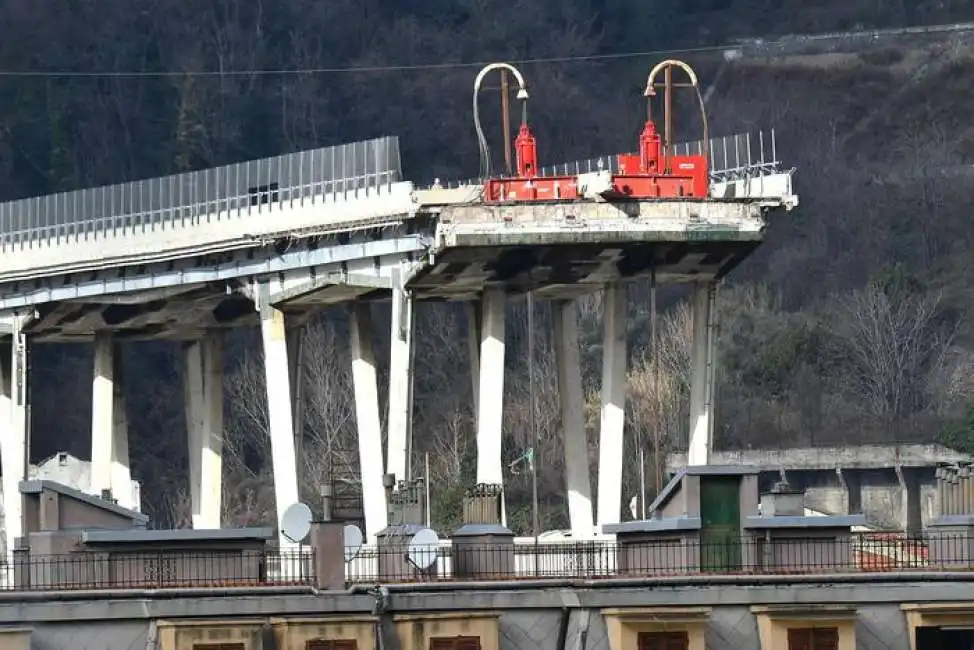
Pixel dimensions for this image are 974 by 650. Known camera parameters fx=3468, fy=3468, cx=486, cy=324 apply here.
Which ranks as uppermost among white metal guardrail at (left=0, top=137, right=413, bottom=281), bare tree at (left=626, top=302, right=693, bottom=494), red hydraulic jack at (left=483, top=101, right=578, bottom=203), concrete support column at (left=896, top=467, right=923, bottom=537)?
bare tree at (left=626, top=302, right=693, bottom=494)

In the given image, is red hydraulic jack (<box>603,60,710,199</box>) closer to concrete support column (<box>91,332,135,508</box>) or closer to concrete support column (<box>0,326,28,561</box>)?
concrete support column (<box>0,326,28,561</box>)

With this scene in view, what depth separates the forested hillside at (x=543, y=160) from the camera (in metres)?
144

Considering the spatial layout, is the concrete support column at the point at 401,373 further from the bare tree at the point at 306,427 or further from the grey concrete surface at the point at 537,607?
the bare tree at the point at 306,427

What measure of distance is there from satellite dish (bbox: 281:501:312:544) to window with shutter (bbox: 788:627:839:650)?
10.2 m

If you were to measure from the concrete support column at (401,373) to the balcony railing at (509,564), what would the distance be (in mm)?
20509

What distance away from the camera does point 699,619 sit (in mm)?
58938

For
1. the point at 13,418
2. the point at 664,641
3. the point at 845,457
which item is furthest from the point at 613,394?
the point at 845,457

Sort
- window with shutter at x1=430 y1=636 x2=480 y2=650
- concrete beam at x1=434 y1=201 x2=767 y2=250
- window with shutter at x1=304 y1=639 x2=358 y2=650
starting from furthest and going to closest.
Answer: concrete beam at x1=434 y1=201 x2=767 y2=250
window with shutter at x1=430 y1=636 x2=480 y2=650
window with shutter at x1=304 y1=639 x2=358 y2=650

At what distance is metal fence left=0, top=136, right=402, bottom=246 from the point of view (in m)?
89.6

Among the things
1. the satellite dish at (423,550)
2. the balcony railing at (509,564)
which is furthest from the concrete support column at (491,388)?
the balcony railing at (509,564)

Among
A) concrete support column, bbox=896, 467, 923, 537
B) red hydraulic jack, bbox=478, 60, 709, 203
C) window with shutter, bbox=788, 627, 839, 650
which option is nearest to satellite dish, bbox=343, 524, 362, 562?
window with shutter, bbox=788, 627, 839, 650

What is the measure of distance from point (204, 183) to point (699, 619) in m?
37.9

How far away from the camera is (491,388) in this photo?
8819 centimetres

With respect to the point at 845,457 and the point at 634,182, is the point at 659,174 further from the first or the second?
A: the point at 845,457
